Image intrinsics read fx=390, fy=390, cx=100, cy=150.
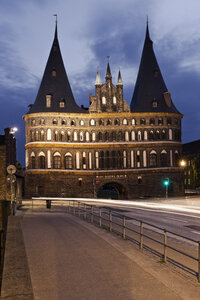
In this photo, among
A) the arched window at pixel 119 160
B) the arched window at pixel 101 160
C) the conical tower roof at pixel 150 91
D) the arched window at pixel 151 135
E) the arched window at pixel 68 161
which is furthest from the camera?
the conical tower roof at pixel 150 91

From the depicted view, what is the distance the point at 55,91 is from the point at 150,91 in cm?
1743

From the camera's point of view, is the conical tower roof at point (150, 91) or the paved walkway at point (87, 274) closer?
the paved walkway at point (87, 274)

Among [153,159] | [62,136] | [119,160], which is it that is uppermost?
→ [62,136]

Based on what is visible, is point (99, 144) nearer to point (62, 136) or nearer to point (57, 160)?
point (62, 136)

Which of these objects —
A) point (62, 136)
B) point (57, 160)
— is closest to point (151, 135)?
point (62, 136)

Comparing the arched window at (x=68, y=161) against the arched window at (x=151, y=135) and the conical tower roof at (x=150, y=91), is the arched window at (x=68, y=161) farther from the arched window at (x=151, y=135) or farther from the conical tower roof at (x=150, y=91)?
the arched window at (x=151, y=135)

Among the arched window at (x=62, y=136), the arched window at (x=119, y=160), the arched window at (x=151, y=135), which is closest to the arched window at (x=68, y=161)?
the arched window at (x=62, y=136)

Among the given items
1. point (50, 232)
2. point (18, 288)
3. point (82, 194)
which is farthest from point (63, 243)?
point (82, 194)

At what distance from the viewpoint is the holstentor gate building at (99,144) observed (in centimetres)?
6569

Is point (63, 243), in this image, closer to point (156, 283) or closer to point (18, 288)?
point (156, 283)

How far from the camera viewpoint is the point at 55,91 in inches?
2717

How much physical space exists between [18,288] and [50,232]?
10711 mm

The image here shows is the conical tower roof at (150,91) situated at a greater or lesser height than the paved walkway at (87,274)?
greater

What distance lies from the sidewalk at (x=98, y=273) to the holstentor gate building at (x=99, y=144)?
2025 inches
